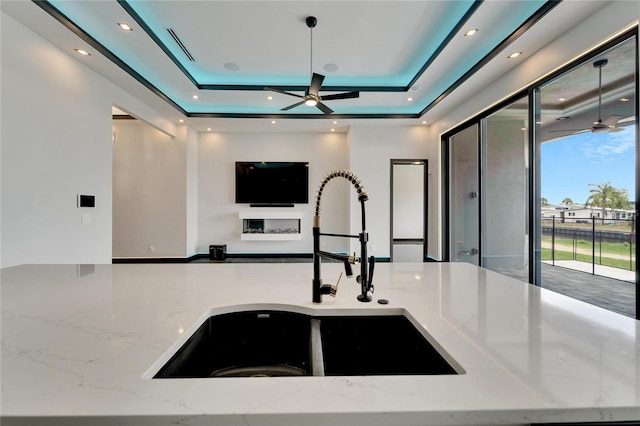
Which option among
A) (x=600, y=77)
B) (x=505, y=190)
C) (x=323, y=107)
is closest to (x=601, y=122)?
(x=600, y=77)

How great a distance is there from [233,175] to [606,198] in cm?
583

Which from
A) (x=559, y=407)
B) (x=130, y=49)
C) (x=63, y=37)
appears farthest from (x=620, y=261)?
(x=63, y=37)

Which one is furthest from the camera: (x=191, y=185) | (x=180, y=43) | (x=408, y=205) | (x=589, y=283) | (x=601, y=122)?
(x=408, y=205)

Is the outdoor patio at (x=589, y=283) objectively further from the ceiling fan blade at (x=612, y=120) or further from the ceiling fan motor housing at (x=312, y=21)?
the ceiling fan motor housing at (x=312, y=21)

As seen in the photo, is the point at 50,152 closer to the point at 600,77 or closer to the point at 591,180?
the point at 591,180

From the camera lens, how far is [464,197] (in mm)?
4629

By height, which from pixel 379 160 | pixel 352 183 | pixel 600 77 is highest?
pixel 600 77

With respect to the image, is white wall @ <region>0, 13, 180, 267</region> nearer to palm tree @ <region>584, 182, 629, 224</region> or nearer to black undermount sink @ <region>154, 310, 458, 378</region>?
black undermount sink @ <region>154, 310, 458, 378</region>

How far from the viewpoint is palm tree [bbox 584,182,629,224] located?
2246 mm

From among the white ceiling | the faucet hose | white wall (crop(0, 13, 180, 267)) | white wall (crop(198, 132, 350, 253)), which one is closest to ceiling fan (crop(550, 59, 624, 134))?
the white ceiling

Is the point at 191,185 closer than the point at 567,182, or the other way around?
the point at 567,182

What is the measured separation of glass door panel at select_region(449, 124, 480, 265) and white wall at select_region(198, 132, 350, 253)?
2.15 metres

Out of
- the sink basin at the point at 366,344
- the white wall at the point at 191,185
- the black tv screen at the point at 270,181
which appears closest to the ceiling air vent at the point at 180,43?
the white wall at the point at 191,185

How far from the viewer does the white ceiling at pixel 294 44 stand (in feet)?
8.38
